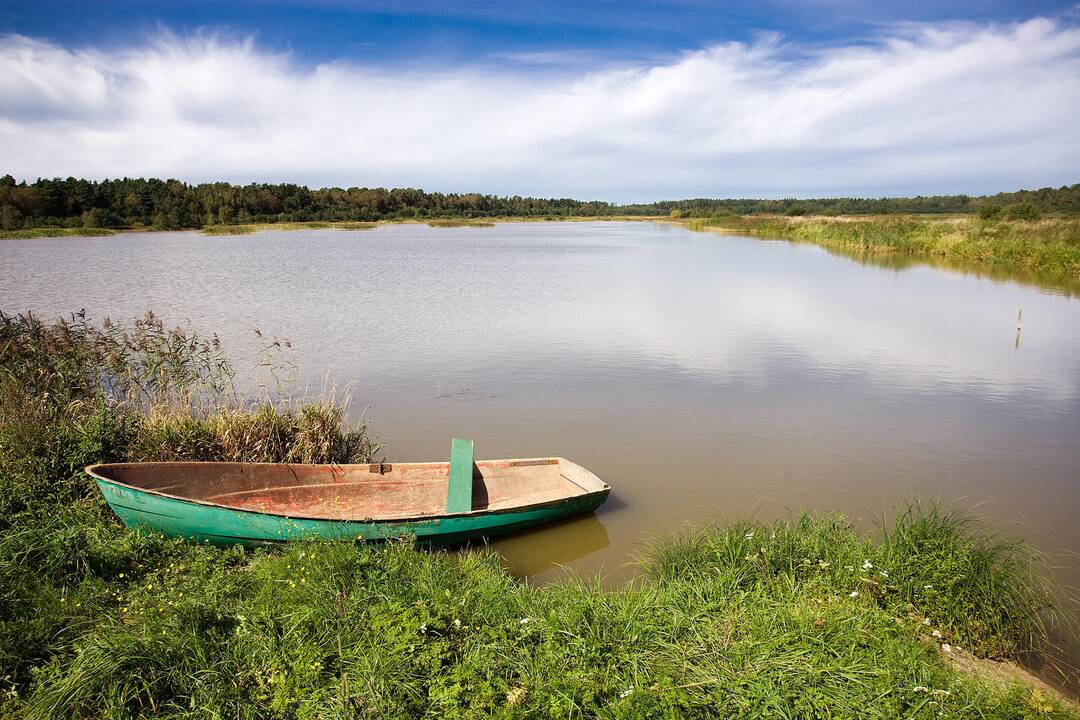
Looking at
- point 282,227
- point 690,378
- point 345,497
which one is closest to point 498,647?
point 345,497

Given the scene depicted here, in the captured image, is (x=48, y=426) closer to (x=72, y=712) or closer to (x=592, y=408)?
(x=72, y=712)

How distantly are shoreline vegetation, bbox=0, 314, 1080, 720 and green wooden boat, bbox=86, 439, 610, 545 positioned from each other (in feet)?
0.71

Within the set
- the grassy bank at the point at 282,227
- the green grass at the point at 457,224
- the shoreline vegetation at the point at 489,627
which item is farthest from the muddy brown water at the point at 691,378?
the green grass at the point at 457,224

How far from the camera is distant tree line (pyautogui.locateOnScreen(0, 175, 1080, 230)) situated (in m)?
57.9

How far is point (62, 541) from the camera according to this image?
16.6ft

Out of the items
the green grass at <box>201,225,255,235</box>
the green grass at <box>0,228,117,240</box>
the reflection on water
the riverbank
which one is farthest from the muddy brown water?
the green grass at <box>201,225,255,235</box>

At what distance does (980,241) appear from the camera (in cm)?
3322

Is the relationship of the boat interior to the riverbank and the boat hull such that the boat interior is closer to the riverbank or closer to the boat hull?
the boat hull

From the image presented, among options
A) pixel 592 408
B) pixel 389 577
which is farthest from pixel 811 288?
pixel 389 577

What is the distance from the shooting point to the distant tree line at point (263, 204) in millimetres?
57875

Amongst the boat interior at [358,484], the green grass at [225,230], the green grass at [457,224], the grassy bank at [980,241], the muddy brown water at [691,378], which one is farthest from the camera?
the green grass at [457,224]

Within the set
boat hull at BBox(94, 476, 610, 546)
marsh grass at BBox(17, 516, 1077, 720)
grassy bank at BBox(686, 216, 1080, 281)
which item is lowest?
marsh grass at BBox(17, 516, 1077, 720)

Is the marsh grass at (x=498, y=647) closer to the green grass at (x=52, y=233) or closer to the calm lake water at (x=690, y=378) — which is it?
the calm lake water at (x=690, y=378)

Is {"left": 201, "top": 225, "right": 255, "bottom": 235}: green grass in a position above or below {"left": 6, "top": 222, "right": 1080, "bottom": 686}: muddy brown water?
above
